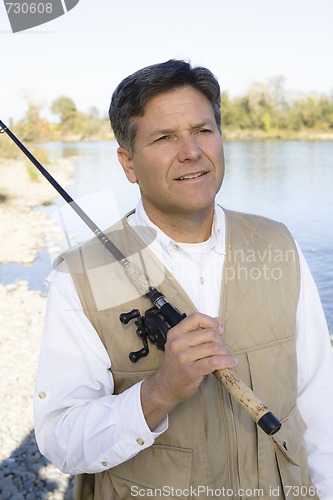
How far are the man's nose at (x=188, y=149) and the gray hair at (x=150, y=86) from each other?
0.16 m

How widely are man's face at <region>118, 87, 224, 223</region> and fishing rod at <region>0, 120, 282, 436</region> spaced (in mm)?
220

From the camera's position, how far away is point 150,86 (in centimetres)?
177

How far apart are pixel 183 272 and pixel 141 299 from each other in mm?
183

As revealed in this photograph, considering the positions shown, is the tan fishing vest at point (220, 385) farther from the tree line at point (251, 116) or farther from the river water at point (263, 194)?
the tree line at point (251, 116)

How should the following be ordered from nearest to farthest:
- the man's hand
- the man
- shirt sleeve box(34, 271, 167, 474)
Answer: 1. the man's hand
2. shirt sleeve box(34, 271, 167, 474)
3. the man

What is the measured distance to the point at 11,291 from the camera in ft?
27.7

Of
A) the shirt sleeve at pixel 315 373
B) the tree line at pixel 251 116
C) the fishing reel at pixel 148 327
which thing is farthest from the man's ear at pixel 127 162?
the tree line at pixel 251 116

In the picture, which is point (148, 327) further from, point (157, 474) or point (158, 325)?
point (157, 474)

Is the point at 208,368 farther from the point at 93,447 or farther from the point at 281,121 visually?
the point at 281,121

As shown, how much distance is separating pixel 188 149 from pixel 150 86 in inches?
9.0

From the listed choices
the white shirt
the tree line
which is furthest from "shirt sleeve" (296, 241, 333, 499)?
the tree line

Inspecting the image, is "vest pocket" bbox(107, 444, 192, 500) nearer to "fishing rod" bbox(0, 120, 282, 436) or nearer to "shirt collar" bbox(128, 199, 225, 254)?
"fishing rod" bbox(0, 120, 282, 436)

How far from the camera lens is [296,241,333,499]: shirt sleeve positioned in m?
1.94

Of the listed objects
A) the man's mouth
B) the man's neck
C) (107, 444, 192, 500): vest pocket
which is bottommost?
(107, 444, 192, 500): vest pocket
